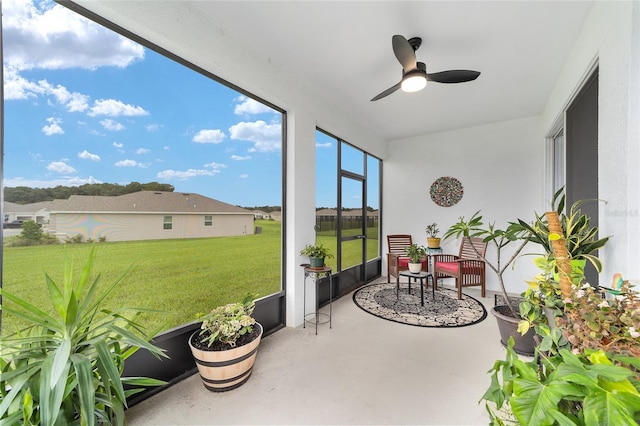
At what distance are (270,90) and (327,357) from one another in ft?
8.78

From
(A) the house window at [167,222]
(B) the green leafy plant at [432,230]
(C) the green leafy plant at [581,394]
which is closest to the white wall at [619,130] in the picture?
(C) the green leafy plant at [581,394]

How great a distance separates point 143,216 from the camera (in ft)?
6.07

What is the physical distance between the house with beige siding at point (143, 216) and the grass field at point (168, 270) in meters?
0.07

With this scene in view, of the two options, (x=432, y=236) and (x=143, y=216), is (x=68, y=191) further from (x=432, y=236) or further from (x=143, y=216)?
(x=432, y=236)

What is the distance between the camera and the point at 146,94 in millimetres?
1845

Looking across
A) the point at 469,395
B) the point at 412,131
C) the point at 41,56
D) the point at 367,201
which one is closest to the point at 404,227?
the point at 367,201

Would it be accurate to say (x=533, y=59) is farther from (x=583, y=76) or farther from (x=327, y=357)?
(x=327, y=357)

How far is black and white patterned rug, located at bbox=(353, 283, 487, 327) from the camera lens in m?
2.99

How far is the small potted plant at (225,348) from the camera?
175 cm

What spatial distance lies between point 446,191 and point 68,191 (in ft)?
16.9

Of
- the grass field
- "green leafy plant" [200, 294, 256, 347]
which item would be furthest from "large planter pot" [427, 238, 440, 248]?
"green leafy plant" [200, 294, 256, 347]

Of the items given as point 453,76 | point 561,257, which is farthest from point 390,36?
point 561,257

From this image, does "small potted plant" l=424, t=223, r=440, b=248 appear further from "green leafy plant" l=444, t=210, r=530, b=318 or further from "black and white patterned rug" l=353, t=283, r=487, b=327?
"green leafy plant" l=444, t=210, r=530, b=318

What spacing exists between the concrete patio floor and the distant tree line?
4.76 ft
